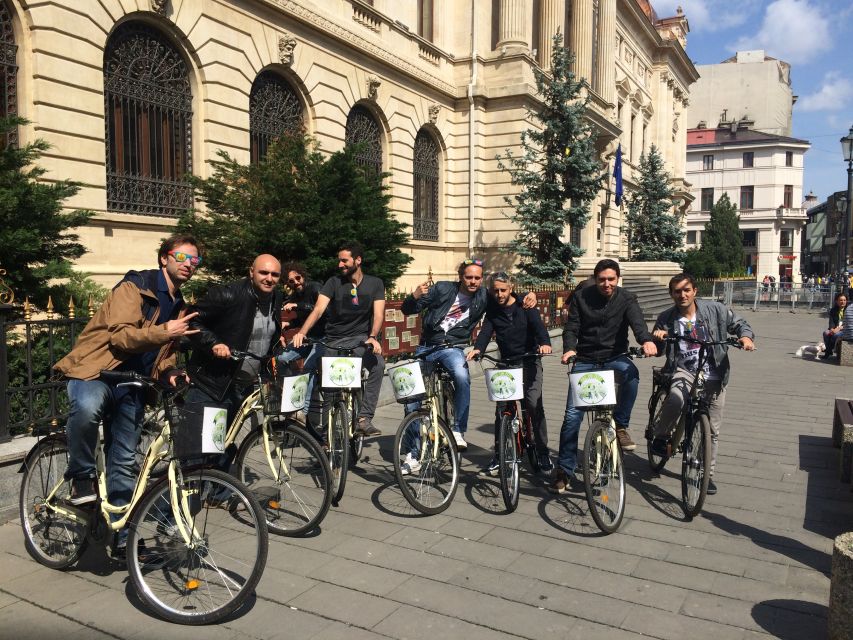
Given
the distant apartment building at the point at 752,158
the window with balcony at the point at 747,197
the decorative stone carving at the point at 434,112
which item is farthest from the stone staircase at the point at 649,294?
the window with balcony at the point at 747,197

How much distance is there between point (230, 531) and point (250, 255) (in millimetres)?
7549

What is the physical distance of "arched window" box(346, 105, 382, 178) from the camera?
20.8 metres

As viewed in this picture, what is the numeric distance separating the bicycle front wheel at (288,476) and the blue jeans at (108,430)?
0.92 metres

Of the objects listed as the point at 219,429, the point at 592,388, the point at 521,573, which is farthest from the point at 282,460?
the point at 592,388

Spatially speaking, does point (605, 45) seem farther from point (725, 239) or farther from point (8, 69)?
point (725, 239)

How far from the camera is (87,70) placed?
12.5 meters

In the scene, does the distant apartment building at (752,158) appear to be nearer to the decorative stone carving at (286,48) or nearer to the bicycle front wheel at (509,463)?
the decorative stone carving at (286,48)

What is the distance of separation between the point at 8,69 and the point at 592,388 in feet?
37.2

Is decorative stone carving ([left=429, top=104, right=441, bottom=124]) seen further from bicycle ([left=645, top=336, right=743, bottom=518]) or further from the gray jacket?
bicycle ([left=645, top=336, right=743, bottom=518])

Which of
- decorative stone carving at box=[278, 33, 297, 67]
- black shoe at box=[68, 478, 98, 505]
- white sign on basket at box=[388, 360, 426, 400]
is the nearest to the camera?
black shoe at box=[68, 478, 98, 505]

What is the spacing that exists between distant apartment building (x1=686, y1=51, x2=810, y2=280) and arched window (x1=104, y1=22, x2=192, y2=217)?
76293mm

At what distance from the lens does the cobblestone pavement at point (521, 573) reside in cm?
362

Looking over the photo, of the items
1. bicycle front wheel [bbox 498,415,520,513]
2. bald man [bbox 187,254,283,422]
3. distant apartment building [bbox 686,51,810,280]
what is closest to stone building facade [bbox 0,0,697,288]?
bald man [bbox 187,254,283,422]

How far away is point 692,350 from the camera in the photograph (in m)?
5.75
